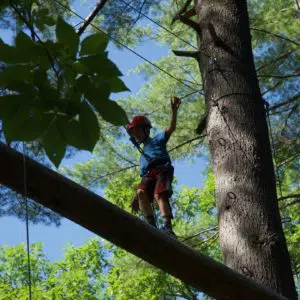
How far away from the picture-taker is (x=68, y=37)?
5.05 feet

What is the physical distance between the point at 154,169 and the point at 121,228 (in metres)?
2.25

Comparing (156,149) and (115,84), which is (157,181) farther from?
(115,84)

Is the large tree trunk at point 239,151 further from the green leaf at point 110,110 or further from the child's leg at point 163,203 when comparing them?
the green leaf at point 110,110

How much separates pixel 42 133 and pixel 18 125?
0.18 feet

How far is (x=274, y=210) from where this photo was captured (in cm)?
294

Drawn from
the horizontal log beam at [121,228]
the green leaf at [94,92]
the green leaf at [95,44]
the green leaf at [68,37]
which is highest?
the green leaf at [68,37]

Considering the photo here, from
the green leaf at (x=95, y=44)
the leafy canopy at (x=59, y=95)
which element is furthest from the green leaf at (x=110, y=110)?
the green leaf at (x=95, y=44)

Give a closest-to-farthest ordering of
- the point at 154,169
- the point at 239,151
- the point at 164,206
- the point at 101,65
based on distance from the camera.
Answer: the point at 101,65 < the point at 239,151 < the point at 164,206 < the point at 154,169

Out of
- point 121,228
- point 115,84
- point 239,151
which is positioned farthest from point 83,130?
point 239,151

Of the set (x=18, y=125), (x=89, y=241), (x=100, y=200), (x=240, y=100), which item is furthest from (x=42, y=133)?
(x=89, y=241)

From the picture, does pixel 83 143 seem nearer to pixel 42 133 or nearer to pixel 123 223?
pixel 42 133

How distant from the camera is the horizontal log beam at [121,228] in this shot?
1.74m

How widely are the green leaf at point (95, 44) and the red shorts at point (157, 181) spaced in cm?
259

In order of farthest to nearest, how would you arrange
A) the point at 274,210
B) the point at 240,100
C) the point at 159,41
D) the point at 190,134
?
the point at 159,41
the point at 190,134
the point at 240,100
the point at 274,210
